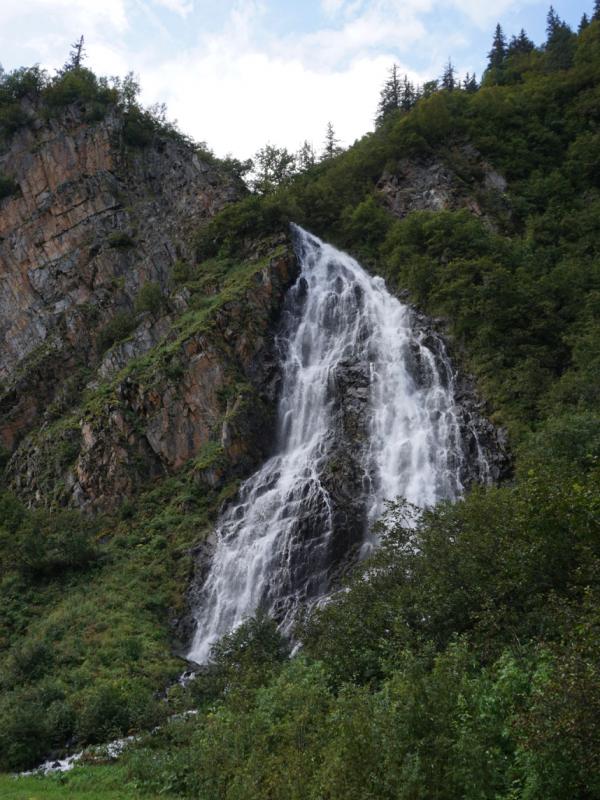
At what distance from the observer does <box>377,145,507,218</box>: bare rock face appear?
43125 mm

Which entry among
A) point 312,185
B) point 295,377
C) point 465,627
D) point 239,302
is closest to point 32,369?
point 239,302

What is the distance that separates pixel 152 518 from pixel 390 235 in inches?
883

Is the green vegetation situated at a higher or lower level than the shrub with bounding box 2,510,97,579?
higher

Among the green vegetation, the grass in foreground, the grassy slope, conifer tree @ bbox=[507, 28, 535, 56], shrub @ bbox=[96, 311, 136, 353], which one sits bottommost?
the grass in foreground

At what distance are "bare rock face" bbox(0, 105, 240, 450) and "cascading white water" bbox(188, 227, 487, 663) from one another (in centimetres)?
1329

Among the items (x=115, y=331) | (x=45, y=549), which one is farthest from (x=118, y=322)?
(x=45, y=549)

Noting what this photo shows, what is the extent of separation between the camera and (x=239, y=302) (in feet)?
119

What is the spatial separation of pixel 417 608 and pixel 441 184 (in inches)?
1473

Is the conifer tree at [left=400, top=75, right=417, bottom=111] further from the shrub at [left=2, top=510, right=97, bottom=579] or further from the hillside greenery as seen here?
the shrub at [left=2, top=510, right=97, bottom=579]

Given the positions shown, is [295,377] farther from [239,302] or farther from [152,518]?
[152,518]

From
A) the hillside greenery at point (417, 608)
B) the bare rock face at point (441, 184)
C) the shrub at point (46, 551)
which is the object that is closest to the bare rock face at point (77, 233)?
the hillside greenery at point (417, 608)

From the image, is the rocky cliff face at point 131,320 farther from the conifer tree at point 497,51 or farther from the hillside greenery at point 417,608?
the conifer tree at point 497,51

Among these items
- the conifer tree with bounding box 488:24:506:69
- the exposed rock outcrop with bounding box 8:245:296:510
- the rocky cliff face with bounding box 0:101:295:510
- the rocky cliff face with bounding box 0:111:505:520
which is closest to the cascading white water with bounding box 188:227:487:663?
the rocky cliff face with bounding box 0:111:505:520

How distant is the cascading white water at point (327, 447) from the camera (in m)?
23.9
